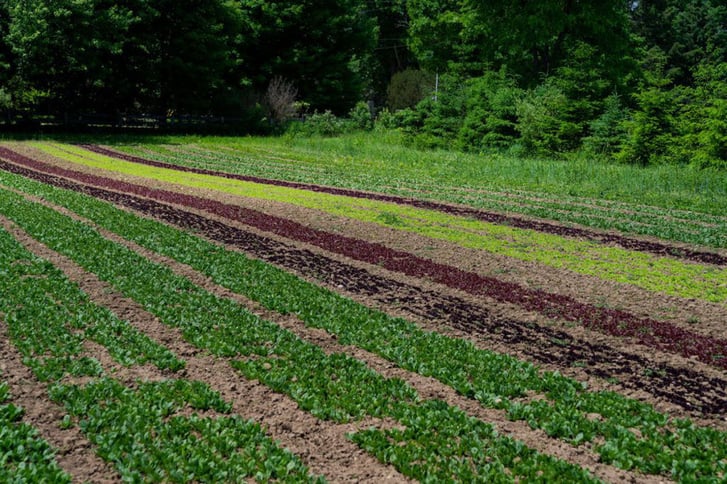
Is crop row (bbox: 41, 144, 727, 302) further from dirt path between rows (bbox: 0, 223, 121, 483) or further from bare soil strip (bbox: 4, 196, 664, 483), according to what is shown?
dirt path between rows (bbox: 0, 223, 121, 483)

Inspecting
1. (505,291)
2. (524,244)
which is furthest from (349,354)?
(524,244)

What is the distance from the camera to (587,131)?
29.9 m

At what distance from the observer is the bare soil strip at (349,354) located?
→ 5344mm

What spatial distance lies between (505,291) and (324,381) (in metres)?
4.48

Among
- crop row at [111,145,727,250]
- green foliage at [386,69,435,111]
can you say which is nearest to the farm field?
crop row at [111,145,727,250]

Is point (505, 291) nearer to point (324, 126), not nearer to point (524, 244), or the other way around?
point (524, 244)

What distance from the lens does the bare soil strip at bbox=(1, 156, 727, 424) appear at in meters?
6.73

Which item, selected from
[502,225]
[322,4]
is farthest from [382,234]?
[322,4]

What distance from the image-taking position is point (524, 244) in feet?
44.0

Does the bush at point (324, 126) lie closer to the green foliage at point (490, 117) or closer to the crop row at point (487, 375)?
the green foliage at point (490, 117)

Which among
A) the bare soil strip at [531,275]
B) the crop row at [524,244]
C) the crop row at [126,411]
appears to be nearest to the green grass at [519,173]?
the crop row at [524,244]

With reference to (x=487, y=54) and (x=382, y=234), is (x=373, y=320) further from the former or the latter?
(x=487, y=54)

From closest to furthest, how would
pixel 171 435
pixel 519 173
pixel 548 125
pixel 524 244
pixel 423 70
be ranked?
1. pixel 171 435
2. pixel 524 244
3. pixel 519 173
4. pixel 548 125
5. pixel 423 70

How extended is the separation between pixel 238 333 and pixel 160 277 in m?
2.62
